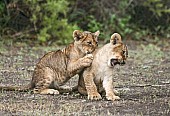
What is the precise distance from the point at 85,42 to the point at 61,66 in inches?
20.7

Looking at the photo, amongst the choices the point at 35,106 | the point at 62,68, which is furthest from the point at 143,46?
the point at 35,106

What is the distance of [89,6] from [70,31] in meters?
1.70

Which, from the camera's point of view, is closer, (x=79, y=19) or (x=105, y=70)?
(x=105, y=70)

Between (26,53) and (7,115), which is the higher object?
(26,53)

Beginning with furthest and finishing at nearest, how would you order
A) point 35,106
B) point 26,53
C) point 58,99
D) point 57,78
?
point 26,53
point 57,78
point 58,99
point 35,106

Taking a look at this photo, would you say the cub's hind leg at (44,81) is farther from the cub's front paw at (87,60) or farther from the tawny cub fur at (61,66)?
the cub's front paw at (87,60)

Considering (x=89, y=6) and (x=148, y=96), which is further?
(x=89, y=6)

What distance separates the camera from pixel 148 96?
9141 mm

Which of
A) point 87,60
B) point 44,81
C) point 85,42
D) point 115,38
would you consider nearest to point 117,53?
point 115,38

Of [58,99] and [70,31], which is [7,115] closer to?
[58,99]

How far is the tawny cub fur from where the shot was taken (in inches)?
364

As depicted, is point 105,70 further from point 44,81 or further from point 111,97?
point 44,81

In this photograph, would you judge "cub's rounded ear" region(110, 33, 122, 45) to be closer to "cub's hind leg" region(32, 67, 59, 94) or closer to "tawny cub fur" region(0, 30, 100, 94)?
"tawny cub fur" region(0, 30, 100, 94)

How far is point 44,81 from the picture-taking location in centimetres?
926
